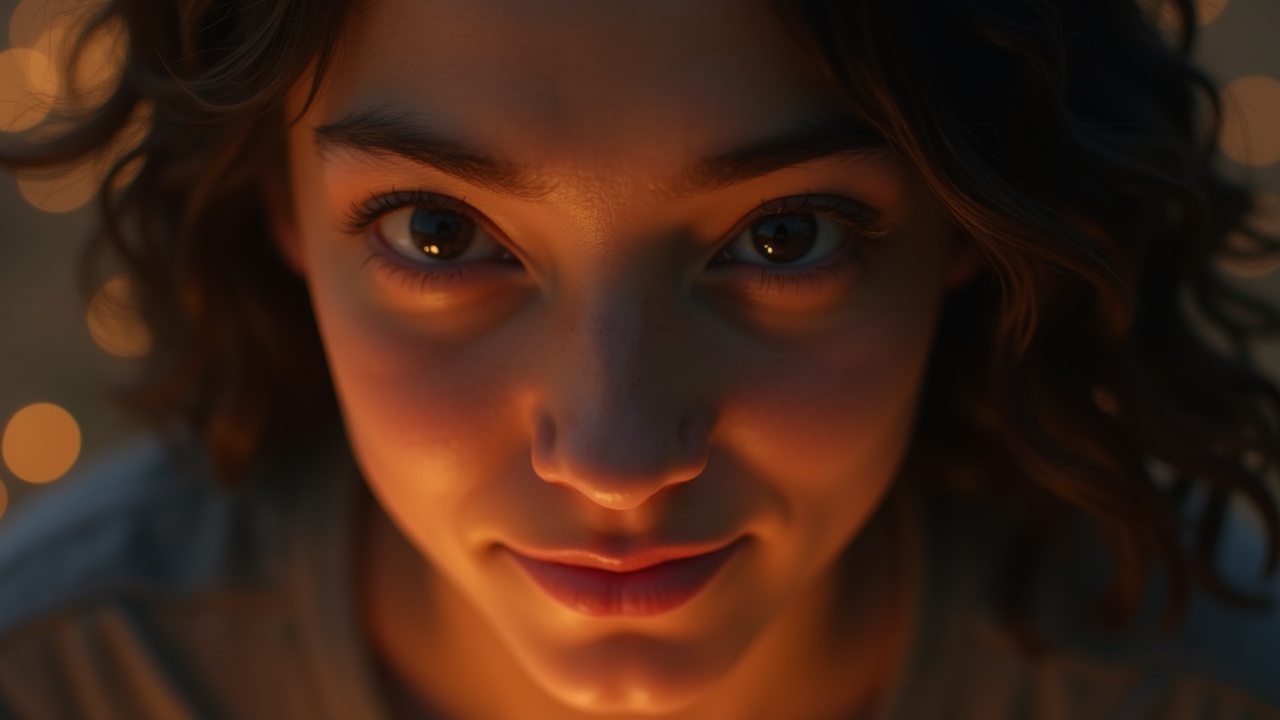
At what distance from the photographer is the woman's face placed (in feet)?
2.00

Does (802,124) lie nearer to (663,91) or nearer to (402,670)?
(663,91)

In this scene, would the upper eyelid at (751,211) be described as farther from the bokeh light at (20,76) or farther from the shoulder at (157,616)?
the bokeh light at (20,76)

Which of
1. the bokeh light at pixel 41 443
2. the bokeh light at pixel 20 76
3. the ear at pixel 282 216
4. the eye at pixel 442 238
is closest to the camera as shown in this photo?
the eye at pixel 442 238

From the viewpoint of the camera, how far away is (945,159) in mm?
640

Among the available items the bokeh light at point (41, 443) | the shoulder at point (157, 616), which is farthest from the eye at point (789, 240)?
the bokeh light at point (41, 443)

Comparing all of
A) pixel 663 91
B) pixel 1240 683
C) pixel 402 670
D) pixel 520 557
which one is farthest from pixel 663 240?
pixel 1240 683

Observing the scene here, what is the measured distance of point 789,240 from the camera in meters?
0.69

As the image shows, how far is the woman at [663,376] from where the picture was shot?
0.63 m

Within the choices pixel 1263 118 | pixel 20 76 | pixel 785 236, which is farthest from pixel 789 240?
pixel 1263 118

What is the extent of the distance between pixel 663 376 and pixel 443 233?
15 centimetres

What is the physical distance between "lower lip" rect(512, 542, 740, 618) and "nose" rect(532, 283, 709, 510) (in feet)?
0.23

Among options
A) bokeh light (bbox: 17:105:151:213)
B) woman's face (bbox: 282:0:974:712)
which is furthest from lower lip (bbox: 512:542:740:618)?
bokeh light (bbox: 17:105:151:213)

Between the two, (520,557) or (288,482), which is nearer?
(520,557)

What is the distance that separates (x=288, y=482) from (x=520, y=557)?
34 centimetres
